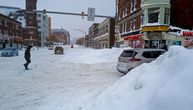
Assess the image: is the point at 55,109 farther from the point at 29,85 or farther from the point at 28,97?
the point at 29,85

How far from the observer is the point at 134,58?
38.2ft

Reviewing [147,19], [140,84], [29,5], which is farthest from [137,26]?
[29,5]

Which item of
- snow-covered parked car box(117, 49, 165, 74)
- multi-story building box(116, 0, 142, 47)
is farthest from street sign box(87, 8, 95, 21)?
snow-covered parked car box(117, 49, 165, 74)

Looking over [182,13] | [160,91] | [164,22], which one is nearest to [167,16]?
[164,22]

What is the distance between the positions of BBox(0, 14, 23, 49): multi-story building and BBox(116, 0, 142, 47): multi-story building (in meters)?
32.8

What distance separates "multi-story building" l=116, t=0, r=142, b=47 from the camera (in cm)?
3275

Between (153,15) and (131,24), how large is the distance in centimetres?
824

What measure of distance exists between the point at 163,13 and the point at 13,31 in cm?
5420

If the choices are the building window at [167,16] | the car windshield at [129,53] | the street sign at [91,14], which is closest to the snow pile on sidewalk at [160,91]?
the car windshield at [129,53]

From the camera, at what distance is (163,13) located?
91.2ft

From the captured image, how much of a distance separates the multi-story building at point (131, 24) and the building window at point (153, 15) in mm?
2826

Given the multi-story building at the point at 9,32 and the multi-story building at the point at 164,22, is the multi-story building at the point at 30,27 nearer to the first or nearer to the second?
the multi-story building at the point at 9,32

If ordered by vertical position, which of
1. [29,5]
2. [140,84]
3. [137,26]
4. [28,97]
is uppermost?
[29,5]

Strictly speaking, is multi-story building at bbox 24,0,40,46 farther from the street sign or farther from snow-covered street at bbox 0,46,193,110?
snow-covered street at bbox 0,46,193,110
